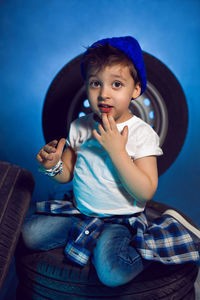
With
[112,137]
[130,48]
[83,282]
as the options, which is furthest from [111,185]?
[130,48]

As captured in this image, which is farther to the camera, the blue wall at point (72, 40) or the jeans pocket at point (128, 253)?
the blue wall at point (72, 40)

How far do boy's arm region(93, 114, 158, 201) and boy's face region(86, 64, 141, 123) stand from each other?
0.10 ft

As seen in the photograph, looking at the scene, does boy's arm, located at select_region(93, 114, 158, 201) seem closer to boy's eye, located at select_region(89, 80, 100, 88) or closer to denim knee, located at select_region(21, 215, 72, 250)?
boy's eye, located at select_region(89, 80, 100, 88)

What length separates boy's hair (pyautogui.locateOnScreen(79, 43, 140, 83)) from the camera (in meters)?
0.71

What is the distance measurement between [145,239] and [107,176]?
21 cm

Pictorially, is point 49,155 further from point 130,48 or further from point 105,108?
point 130,48

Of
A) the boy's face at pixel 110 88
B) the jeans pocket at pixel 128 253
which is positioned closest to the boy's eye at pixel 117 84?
the boy's face at pixel 110 88

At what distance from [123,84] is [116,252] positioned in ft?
1.46

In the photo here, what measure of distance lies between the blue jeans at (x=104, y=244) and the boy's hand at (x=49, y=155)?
20 centimetres

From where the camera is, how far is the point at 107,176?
0.81 meters

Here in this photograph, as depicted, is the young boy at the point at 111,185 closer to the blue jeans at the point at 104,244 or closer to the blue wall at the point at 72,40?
the blue jeans at the point at 104,244

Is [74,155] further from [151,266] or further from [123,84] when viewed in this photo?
[151,266]

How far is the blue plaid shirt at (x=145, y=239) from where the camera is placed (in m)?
0.73

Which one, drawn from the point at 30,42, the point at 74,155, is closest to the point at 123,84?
the point at 74,155
